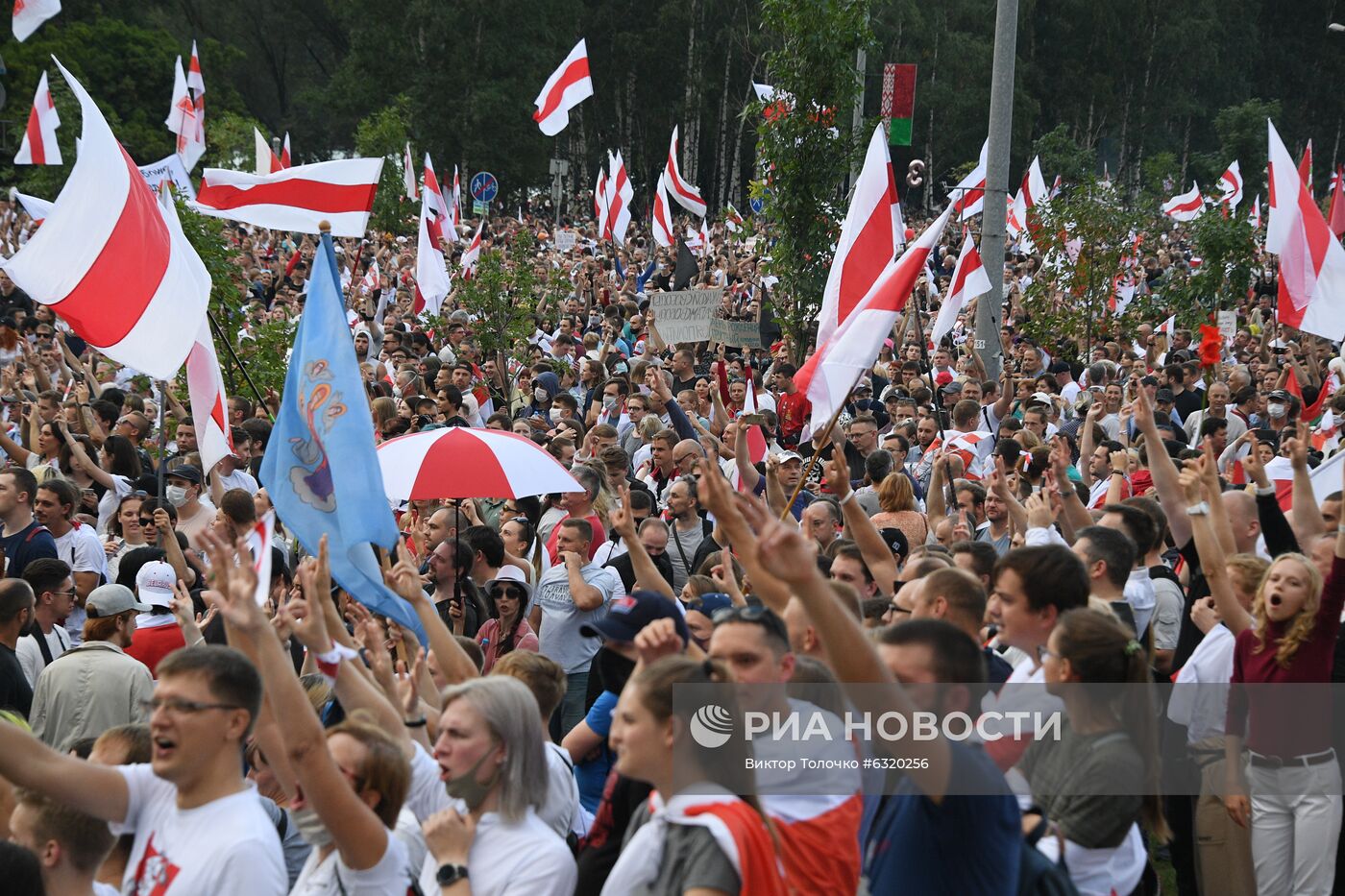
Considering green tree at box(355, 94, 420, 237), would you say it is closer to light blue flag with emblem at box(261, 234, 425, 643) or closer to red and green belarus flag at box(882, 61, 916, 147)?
red and green belarus flag at box(882, 61, 916, 147)

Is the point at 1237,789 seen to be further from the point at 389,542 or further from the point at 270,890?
the point at 270,890

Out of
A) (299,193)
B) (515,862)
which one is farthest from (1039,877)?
(299,193)

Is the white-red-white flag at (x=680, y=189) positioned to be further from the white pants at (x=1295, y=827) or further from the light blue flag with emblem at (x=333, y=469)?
the white pants at (x=1295, y=827)

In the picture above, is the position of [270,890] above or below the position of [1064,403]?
above

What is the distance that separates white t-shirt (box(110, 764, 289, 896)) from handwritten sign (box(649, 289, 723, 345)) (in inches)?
409

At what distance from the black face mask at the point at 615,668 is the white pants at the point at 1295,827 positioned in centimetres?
232

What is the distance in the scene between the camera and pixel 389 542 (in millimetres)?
5211

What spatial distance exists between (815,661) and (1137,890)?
1.29m

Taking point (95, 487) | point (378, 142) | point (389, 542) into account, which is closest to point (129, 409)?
point (95, 487)

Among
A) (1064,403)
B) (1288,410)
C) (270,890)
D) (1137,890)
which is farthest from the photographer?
(1064,403)

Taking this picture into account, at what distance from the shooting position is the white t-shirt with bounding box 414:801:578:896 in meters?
3.65

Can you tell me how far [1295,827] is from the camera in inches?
207

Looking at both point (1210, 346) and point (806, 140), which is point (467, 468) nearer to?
point (806, 140)

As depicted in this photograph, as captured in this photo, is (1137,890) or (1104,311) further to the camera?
(1104,311)
